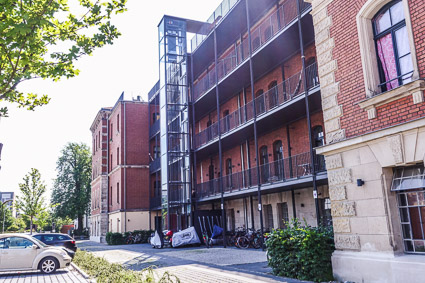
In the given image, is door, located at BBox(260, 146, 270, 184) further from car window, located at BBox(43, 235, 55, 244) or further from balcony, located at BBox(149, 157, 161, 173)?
balcony, located at BBox(149, 157, 161, 173)

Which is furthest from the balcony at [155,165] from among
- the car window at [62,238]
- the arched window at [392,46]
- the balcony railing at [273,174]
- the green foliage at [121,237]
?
the arched window at [392,46]

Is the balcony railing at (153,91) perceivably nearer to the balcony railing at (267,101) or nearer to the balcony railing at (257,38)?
the balcony railing at (257,38)

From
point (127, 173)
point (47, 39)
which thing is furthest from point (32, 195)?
point (47, 39)

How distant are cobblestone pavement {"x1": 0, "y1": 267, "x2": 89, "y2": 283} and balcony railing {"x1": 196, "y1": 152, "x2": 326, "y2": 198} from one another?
8.76m

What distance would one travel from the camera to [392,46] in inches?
336

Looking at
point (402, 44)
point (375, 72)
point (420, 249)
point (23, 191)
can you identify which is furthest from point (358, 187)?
point (23, 191)

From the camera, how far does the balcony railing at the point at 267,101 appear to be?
1655cm

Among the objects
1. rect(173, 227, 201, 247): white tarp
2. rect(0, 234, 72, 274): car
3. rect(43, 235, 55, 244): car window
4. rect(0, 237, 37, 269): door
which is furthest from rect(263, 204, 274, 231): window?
rect(0, 237, 37, 269): door

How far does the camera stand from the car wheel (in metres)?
13.2

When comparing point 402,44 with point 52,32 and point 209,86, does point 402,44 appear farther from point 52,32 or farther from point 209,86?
point 209,86

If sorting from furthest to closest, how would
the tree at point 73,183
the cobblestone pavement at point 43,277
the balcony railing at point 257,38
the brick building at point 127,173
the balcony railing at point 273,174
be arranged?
the tree at point 73,183 < the brick building at point 127,173 < the balcony railing at point 257,38 < the balcony railing at point 273,174 < the cobblestone pavement at point 43,277

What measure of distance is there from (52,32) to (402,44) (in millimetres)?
7608

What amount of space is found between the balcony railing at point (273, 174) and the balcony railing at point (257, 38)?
5.54m

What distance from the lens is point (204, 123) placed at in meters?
28.5
